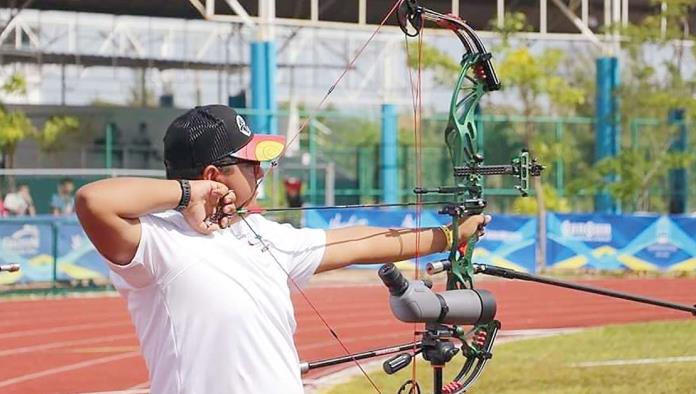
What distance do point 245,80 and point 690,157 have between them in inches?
748

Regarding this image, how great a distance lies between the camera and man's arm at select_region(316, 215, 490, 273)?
Answer: 4.32m

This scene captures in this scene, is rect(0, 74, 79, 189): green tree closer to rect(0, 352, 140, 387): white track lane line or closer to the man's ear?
rect(0, 352, 140, 387): white track lane line

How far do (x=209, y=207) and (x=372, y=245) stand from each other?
2.61 feet

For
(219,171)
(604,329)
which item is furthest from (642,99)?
(219,171)

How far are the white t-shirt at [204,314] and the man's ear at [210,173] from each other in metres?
0.14

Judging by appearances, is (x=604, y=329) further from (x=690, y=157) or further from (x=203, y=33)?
(x=203, y=33)

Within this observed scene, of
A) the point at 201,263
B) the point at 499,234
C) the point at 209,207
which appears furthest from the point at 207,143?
the point at 499,234

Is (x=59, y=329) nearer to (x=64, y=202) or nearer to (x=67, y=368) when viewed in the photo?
(x=67, y=368)

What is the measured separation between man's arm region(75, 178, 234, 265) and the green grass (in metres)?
6.33

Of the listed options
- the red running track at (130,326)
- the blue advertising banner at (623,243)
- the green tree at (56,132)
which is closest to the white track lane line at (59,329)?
the red running track at (130,326)

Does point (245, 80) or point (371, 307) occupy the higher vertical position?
point (245, 80)

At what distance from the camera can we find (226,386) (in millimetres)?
3744

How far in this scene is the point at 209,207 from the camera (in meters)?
3.81

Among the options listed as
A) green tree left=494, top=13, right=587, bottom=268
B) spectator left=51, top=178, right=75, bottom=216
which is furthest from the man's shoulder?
green tree left=494, top=13, right=587, bottom=268
